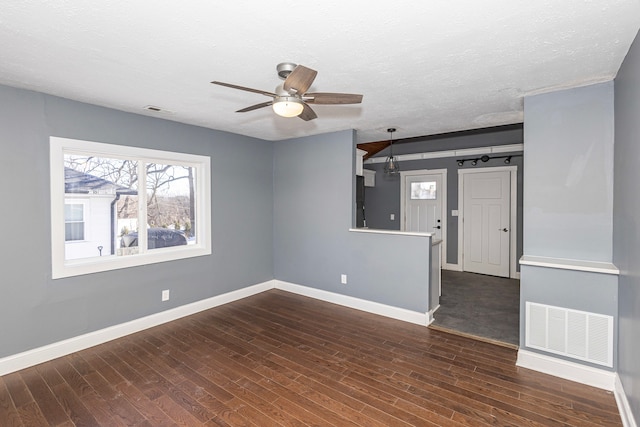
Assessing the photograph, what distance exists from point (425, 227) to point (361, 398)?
16.1 feet

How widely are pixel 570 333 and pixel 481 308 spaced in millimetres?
1617

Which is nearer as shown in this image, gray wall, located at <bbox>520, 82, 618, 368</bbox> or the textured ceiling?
the textured ceiling

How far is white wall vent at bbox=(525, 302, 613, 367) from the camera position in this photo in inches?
96.2

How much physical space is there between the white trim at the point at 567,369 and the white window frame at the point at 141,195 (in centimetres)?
380

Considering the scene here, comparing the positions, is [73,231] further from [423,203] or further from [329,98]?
[423,203]

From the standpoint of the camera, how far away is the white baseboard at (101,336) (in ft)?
8.97

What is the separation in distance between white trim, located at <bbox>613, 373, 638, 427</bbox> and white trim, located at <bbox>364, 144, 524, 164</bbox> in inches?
168

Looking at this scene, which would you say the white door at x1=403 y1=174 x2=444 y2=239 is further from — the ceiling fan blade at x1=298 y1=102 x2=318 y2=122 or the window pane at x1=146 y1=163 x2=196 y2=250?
the ceiling fan blade at x1=298 y1=102 x2=318 y2=122

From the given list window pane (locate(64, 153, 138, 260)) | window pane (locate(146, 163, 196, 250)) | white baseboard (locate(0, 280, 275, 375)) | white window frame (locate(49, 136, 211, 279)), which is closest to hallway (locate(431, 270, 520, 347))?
white baseboard (locate(0, 280, 275, 375))

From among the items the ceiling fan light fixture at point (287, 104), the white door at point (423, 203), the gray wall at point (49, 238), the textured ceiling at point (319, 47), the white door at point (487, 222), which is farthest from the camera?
the white door at point (423, 203)

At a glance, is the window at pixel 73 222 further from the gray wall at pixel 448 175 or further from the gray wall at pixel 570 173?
the gray wall at pixel 448 175

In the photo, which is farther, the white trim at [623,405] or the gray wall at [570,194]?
the gray wall at [570,194]

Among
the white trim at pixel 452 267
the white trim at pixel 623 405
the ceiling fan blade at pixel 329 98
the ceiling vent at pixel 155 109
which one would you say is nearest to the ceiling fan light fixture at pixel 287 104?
the ceiling fan blade at pixel 329 98

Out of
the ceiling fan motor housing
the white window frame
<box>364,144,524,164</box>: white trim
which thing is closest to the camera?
the ceiling fan motor housing
